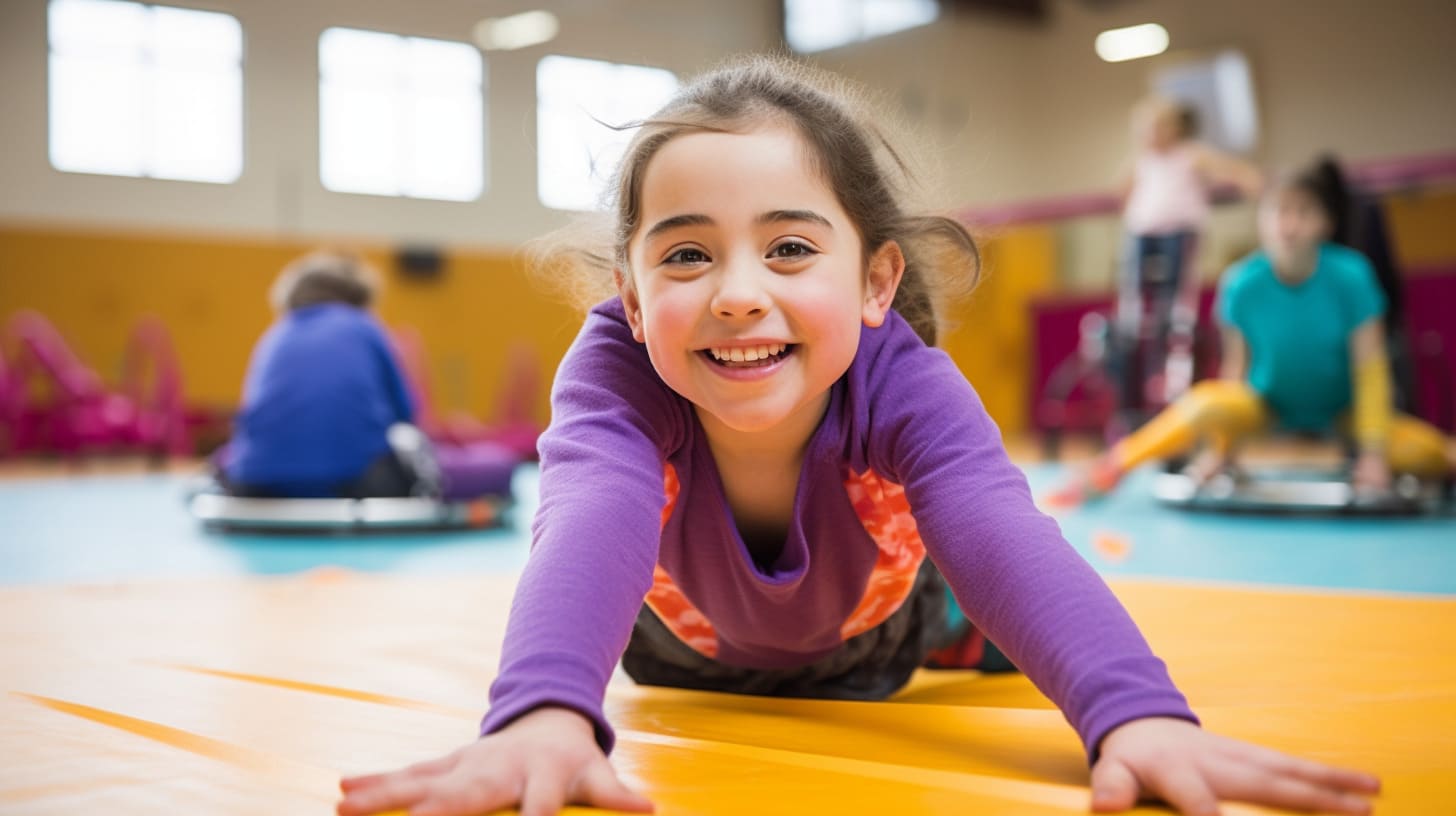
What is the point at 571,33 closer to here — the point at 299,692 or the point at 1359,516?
the point at 1359,516

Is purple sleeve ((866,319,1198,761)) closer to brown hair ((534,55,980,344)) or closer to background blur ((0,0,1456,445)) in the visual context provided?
brown hair ((534,55,980,344))

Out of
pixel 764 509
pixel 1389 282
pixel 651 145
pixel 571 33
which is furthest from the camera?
pixel 571 33

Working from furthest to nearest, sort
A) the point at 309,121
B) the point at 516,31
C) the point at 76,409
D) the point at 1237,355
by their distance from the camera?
the point at 516,31 → the point at 309,121 → the point at 76,409 → the point at 1237,355

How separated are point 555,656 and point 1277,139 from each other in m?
13.6

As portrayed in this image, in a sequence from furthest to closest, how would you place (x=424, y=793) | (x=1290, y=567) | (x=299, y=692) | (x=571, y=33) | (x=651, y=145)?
(x=571, y=33)
(x=1290, y=567)
(x=299, y=692)
(x=651, y=145)
(x=424, y=793)

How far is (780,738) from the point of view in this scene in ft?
4.09

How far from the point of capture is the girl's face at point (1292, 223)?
413cm

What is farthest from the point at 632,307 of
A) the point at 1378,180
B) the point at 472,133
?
the point at 472,133

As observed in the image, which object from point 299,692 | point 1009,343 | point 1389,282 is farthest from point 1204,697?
point 1009,343

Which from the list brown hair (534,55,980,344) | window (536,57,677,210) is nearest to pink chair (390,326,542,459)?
window (536,57,677,210)

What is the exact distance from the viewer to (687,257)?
1.18 metres

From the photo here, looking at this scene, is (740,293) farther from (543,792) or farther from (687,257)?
(543,792)

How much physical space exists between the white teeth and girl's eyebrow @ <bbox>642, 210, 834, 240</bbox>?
→ 4.3 inches

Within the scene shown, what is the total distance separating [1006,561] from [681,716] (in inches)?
17.8
